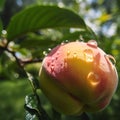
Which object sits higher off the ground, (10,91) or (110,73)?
(110,73)

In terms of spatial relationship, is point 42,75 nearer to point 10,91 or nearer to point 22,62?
point 22,62

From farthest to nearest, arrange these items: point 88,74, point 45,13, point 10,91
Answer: point 10,91
point 45,13
point 88,74

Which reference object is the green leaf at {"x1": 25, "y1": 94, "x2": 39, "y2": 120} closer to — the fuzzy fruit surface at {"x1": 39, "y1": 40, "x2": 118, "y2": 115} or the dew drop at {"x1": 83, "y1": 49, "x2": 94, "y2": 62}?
the fuzzy fruit surface at {"x1": 39, "y1": 40, "x2": 118, "y2": 115}

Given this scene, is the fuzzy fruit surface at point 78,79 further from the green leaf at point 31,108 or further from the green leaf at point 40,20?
the green leaf at point 40,20

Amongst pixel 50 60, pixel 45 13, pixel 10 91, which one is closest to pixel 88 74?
pixel 50 60

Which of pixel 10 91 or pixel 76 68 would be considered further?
pixel 10 91

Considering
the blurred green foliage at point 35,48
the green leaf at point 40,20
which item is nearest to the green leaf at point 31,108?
the blurred green foliage at point 35,48

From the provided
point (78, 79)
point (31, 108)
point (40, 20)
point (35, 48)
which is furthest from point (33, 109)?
point (35, 48)

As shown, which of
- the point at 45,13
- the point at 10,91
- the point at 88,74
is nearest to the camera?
the point at 88,74
